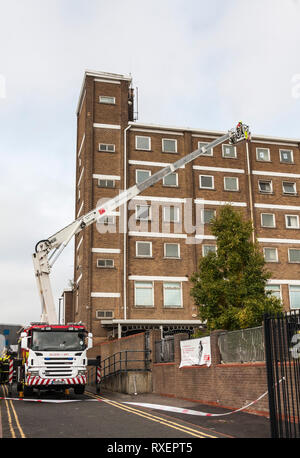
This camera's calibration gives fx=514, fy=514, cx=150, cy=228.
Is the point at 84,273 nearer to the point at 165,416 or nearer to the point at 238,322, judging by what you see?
the point at 238,322

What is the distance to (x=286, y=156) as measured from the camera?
44000 millimetres

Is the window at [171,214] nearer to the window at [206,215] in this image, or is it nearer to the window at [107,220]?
the window at [206,215]

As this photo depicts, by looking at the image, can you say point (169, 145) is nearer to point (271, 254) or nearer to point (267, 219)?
point (267, 219)

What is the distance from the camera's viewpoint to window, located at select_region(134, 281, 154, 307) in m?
37.4

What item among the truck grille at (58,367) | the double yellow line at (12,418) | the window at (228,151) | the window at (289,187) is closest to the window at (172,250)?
the window at (228,151)

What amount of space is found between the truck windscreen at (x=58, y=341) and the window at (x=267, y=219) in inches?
950

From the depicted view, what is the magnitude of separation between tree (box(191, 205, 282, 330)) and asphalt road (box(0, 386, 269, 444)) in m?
7.47

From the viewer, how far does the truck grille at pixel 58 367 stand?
20.2 meters

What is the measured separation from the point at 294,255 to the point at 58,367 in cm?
2626

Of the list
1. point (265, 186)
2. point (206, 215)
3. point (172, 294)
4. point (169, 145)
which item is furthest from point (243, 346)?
point (265, 186)

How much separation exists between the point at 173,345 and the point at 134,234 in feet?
58.4

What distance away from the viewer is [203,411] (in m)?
15.4

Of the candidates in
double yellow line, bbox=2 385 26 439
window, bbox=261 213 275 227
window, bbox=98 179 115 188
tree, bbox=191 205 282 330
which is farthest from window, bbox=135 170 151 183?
double yellow line, bbox=2 385 26 439
